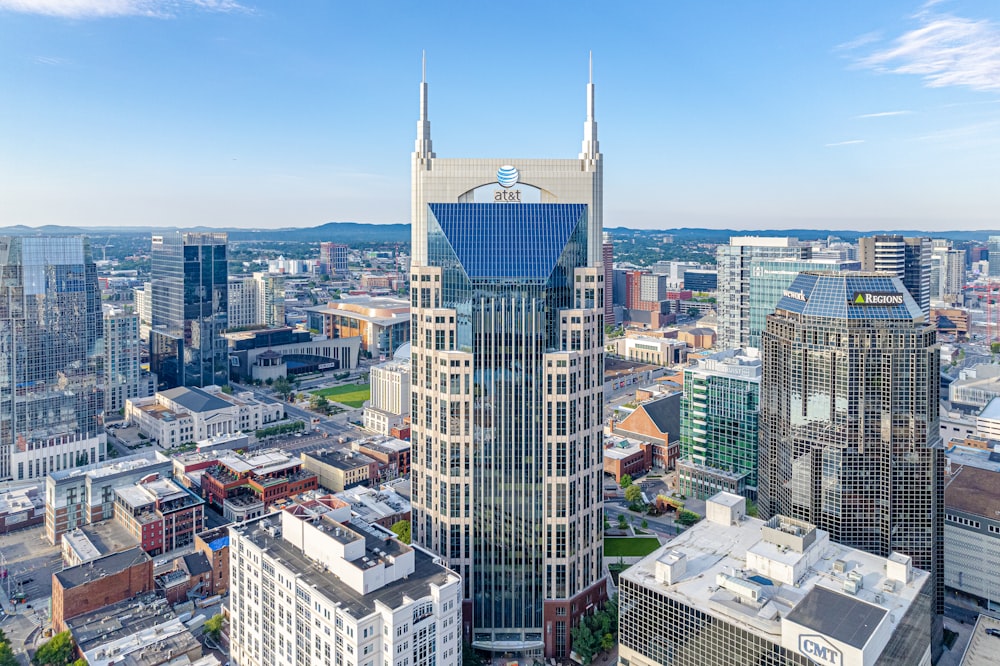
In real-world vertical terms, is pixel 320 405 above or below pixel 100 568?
above

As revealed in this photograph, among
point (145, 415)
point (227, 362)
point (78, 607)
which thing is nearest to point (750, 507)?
point (78, 607)

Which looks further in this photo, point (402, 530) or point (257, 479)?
point (257, 479)

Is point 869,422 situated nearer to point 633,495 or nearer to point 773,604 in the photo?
point 773,604

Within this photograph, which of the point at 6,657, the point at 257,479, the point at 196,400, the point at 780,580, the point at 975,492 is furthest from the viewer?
the point at 196,400

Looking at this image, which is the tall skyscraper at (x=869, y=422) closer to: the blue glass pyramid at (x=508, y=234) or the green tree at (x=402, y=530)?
the blue glass pyramid at (x=508, y=234)

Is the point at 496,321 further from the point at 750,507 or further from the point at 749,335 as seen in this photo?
the point at 749,335

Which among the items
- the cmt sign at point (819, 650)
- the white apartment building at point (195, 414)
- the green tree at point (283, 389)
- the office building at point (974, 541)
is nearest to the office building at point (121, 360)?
the white apartment building at point (195, 414)

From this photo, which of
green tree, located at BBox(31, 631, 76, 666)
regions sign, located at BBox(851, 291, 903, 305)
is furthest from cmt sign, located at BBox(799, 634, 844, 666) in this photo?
green tree, located at BBox(31, 631, 76, 666)

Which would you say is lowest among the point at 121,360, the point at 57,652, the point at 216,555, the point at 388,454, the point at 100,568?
the point at 57,652

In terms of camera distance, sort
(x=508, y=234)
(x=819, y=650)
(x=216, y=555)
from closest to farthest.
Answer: (x=819, y=650) < (x=508, y=234) < (x=216, y=555)

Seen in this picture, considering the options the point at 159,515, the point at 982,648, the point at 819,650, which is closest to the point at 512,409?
the point at 819,650
